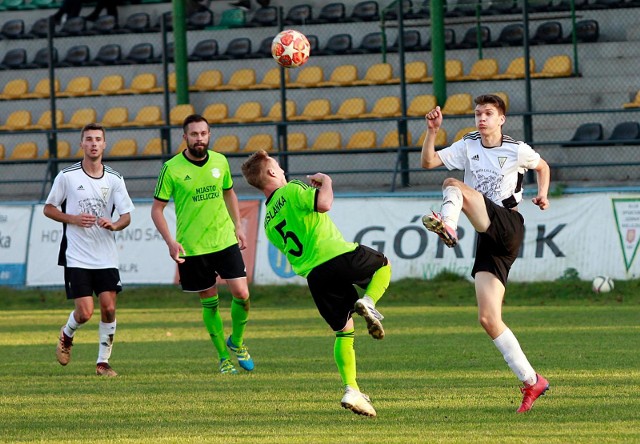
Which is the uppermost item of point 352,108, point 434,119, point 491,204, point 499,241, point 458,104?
point 352,108

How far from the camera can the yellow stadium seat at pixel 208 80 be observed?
2757 centimetres

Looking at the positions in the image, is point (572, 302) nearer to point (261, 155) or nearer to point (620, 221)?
point (620, 221)

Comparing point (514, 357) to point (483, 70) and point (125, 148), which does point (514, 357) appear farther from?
point (125, 148)

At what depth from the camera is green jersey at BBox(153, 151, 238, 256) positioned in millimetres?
11359

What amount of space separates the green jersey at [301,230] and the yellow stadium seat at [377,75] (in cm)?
1763

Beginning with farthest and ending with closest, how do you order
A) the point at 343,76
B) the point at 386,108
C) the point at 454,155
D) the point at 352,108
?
the point at 343,76
the point at 352,108
the point at 386,108
the point at 454,155

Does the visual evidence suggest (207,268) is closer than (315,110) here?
Yes

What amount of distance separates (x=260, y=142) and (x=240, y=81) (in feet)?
7.86

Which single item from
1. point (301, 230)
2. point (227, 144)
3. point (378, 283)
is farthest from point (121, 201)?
point (227, 144)

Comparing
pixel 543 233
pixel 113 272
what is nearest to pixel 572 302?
pixel 543 233

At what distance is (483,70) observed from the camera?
982 inches

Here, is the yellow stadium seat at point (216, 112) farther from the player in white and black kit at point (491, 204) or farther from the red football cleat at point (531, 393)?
the red football cleat at point (531, 393)

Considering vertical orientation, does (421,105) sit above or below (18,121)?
below

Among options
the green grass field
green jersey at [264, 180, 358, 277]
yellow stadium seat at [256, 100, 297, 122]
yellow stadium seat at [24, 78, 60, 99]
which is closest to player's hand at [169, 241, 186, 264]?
the green grass field
